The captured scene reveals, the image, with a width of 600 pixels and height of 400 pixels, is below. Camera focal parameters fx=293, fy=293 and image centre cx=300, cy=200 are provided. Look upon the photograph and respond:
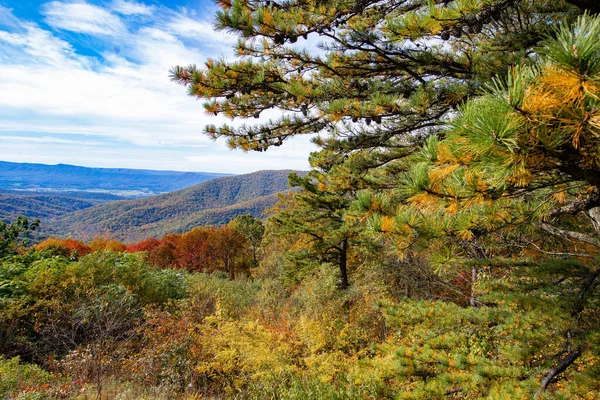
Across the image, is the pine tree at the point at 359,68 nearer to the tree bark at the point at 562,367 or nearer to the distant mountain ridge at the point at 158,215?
the tree bark at the point at 562,367

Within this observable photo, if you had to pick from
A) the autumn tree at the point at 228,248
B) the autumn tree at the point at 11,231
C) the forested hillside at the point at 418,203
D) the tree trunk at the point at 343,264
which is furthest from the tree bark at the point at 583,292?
the autumn tree at the point at 228,248

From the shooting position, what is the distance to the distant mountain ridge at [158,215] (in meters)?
96.9

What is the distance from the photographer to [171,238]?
32.5 meters

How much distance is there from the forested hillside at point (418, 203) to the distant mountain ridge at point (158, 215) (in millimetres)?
82866

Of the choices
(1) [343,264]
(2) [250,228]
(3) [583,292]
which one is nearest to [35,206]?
(2) [250,228]

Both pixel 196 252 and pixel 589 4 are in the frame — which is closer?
pixel 589 4

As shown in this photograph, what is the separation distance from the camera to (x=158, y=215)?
121438 mm

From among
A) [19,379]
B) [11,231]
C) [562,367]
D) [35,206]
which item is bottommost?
[35,206]

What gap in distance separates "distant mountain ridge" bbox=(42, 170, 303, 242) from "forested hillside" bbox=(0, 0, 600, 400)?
82.9 metres

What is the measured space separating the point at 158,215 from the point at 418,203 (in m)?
134

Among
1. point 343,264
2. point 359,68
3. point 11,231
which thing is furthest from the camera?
point 11,231

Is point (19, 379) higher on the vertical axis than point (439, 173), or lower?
lower

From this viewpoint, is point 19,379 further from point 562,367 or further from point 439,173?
point 562,367

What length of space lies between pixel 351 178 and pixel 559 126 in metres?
2.35
